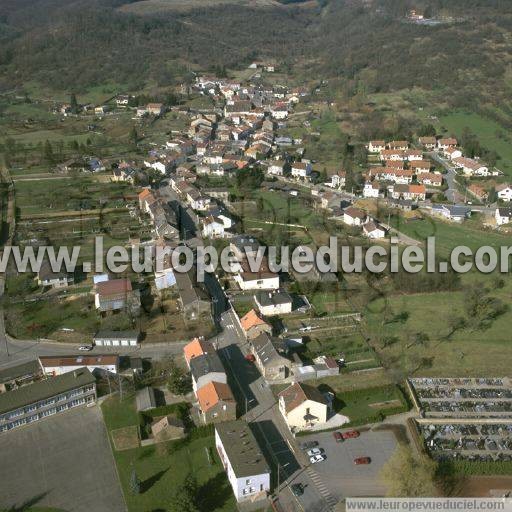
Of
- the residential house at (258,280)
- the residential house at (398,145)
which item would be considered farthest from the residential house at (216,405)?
the residential house at (398,145)

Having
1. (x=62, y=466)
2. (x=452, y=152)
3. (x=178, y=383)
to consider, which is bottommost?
(x=62, y=466)

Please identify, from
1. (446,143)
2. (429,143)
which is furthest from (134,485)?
(446,143)

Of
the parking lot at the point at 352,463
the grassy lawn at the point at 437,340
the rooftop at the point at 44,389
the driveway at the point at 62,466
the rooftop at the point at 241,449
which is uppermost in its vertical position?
the rooftop at the point at 44,389

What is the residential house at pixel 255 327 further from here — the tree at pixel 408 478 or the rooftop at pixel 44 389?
the tree at pixel 408 478

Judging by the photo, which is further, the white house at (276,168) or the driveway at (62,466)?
the white house at (276,168)

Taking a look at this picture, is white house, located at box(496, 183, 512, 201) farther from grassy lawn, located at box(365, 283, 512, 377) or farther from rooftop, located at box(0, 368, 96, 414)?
rooftop, located at box(0, 368, 96, 414)

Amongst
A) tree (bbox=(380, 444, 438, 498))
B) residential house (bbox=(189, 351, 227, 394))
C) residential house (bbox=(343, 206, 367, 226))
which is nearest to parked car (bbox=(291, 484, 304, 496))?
tree (bbox=(380, 444, 438, 498))

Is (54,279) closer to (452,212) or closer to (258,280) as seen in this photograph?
(258,280)
